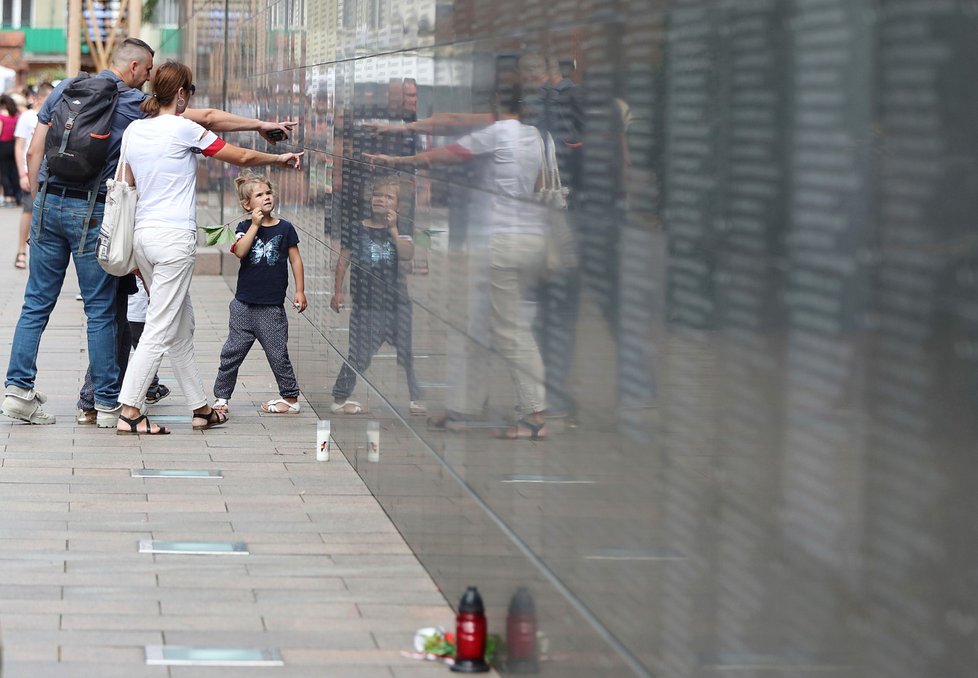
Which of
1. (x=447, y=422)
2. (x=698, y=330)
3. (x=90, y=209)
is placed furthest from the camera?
(x=90, y=209)

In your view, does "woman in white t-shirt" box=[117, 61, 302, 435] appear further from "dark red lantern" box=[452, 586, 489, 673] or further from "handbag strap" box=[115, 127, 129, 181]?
"dark red lantern" box=[452, 586, 489, 673]

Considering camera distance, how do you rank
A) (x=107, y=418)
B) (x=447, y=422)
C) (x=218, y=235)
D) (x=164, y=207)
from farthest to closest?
(x=218, y=235), (x=107, y=418), (x=164, y=207), (x=447, y=422)

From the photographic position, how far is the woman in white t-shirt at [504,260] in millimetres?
4352

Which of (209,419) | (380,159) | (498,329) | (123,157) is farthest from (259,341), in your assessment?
(498,329)

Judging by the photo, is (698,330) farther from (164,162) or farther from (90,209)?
(90,209)

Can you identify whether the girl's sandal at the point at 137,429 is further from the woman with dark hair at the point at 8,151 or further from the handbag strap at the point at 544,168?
the woman with dark hair at the point at 8,151

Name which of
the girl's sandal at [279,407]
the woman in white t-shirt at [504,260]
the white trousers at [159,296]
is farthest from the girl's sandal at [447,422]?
the girl's sandal at [279,407]

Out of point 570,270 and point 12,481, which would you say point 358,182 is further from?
point 570,270

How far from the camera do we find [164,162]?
788 centimetres

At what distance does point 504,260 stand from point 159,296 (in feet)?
12.2

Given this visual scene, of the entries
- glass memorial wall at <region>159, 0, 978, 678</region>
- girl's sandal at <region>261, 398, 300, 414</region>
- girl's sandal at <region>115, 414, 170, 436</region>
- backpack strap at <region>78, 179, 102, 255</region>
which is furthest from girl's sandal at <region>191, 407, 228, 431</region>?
glass memorial wall at <region>159, 0, 978, 678</region>

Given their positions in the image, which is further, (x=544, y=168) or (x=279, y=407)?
(x=279, y=407)

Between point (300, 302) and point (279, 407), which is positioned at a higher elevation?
point (300, 302)

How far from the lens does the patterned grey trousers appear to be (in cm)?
886
